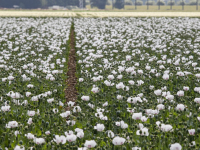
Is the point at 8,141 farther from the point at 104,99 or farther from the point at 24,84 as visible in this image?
the point at 24,84

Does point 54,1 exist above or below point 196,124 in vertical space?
above

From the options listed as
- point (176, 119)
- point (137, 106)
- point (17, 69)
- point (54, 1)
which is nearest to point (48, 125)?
point (137, 106)

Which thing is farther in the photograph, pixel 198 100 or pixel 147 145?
pixel 198 100

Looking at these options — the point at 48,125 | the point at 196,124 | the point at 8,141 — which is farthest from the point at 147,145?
the point at 8,141

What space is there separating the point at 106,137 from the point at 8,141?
193cm

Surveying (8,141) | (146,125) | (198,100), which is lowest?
(8,141)

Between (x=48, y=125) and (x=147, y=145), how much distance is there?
2.16 meters

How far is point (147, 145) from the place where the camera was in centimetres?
415

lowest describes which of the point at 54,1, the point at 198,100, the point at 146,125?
the point at 146,125

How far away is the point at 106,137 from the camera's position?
4426 millimetres

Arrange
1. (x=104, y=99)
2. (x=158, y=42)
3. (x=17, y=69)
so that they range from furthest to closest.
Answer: (x=158, y=42) < (x=17, y=69) < (x=104, y=99)

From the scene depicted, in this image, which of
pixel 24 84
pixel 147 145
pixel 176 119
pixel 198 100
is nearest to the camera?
pixel 147 145

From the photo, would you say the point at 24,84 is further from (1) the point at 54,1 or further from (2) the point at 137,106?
(1) the point at 54,1

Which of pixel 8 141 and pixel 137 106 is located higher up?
pixel 137 106
